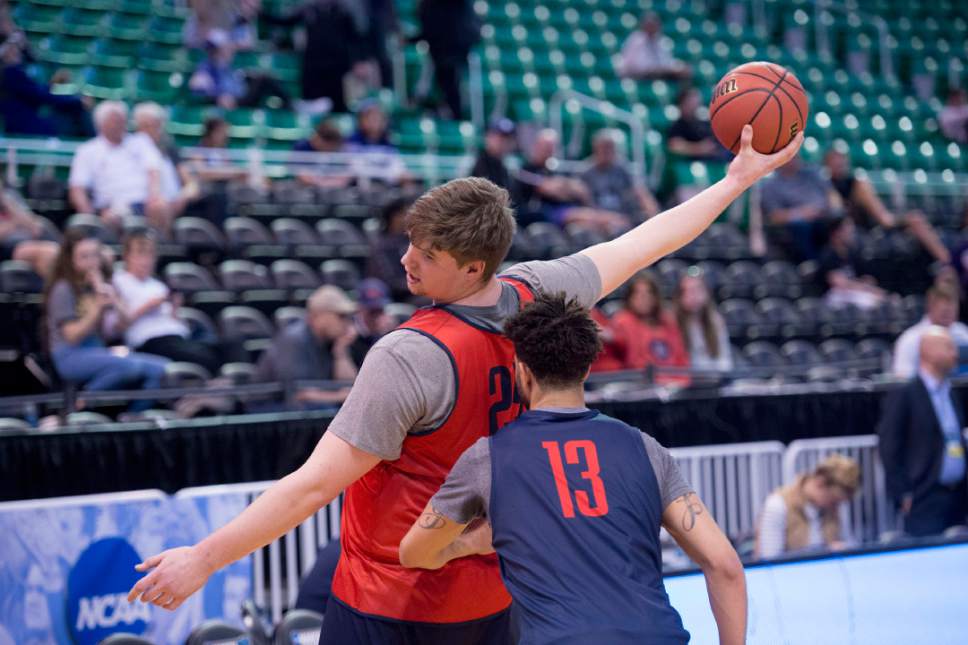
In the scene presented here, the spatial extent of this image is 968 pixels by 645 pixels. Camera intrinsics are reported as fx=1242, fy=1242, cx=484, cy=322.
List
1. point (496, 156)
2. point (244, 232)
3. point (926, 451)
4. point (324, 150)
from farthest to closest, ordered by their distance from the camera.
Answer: point (324, 150), point (496, 156), point (244, 232), point (926, 451)

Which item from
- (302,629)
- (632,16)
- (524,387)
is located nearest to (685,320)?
(302,629)

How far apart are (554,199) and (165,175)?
3.58m

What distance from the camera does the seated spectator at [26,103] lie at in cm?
980

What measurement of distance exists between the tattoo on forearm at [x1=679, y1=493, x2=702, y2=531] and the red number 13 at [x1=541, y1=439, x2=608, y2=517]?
19 cm

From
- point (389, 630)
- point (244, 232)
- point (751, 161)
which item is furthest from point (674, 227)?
point (244, 232)

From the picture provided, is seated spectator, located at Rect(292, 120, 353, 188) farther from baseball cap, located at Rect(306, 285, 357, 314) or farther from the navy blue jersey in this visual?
the navy blue jersey

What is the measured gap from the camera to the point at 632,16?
17.2m

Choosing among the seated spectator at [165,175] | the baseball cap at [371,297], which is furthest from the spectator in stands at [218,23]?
the baseball cap at [371,297]

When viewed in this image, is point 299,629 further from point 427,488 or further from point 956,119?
point 956,119

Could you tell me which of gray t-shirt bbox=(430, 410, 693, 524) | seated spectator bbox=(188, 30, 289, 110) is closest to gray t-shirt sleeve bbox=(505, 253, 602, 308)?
gray t-shirt bbox=(430, 410, 693, 524)

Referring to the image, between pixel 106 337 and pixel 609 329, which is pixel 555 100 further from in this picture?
pixel 106 337

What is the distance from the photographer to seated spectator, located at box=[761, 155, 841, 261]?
485 inches

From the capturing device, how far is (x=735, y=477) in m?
7.17

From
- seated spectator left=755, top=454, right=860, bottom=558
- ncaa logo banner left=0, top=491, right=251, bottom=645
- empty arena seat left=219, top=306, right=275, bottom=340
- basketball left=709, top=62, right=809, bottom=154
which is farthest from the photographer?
empty arena seat left=219, top=306, right=275, bottom=340
